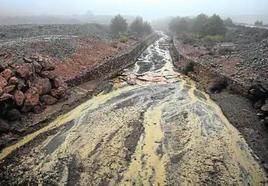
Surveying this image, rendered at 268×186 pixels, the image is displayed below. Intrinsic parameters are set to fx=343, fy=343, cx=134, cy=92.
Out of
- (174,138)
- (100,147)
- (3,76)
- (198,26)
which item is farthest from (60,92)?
(198,26)

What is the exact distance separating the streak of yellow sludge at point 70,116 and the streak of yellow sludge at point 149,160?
4.27 m

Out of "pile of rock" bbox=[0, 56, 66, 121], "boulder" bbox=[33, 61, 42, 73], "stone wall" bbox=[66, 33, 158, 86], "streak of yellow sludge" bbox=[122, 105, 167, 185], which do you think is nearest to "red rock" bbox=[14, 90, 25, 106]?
"pile of rock" bbox=[0, 56, 66, 121]

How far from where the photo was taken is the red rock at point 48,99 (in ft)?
67.5

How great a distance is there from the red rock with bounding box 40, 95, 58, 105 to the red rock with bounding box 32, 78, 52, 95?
0.89ft

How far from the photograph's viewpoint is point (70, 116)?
19.8m

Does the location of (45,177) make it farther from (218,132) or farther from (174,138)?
(218,132)

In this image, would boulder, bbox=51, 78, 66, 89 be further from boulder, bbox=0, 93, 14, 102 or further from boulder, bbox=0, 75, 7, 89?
boulder, bbox=0, 93, 14, 102

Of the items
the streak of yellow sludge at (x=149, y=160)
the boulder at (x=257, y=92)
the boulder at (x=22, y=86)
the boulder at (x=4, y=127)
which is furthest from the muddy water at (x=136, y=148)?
the boulder at (x=22, y=86)

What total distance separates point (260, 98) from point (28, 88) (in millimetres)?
13735

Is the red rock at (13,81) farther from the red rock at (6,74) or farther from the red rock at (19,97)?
the red rock at (19,97)

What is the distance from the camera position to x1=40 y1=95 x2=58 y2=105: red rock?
2058 cm

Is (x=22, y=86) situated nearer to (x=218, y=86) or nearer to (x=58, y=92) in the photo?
(x=58, y=92)

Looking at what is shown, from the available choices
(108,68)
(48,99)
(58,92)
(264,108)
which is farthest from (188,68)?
(48,99)

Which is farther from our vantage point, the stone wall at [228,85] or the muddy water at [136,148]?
the stone wall at [228,85]
